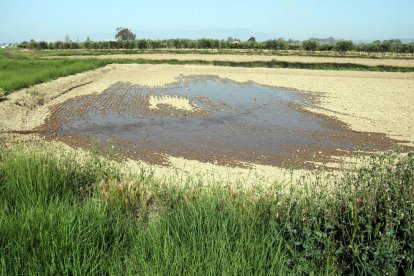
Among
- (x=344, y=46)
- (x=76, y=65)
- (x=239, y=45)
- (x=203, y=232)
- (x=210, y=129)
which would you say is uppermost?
(x=239, y=45)

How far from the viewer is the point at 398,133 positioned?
15.4 m

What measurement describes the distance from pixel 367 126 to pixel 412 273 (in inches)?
549

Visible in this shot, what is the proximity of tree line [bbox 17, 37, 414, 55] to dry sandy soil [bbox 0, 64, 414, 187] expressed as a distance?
1597 inches

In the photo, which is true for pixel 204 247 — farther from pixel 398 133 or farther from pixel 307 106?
pixel 307 106

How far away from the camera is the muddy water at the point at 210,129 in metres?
12.6

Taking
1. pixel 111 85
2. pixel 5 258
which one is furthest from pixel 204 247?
pixel 111 85

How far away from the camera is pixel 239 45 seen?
85375mm

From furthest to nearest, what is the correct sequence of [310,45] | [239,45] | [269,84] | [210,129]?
[239,45] < [310,45] < [269,84] < [210,129]

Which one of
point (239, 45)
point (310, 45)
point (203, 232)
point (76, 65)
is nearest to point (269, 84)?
point (76, 65)

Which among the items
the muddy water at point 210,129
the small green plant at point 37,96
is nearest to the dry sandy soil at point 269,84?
the small green plant at point 37,96

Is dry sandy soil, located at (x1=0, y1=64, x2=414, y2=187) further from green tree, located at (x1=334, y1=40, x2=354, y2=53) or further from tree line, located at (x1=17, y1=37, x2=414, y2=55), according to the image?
tree line, located at (x1=17, y1=37, x2=414, y2=55)

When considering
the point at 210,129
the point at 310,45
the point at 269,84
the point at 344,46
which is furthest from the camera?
the point at 310,45

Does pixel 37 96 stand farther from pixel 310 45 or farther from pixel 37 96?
pixel 310 45

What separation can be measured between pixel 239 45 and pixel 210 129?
239ft
